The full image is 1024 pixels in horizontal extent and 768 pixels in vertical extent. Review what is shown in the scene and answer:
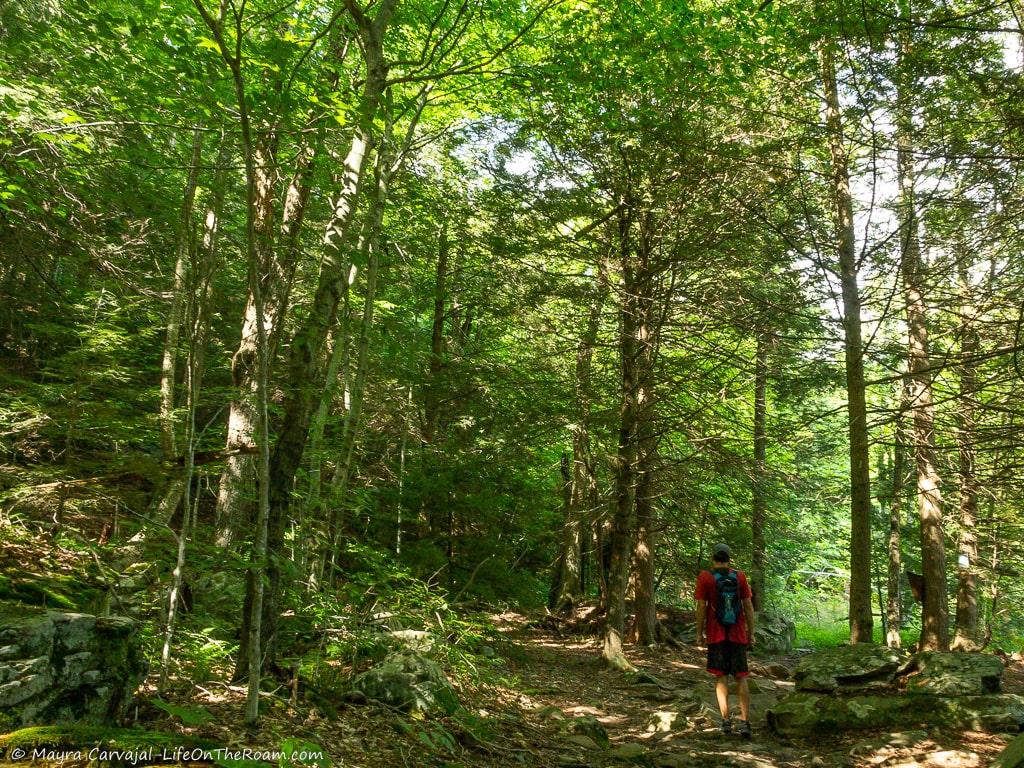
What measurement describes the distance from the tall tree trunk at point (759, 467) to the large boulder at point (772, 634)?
66 cm

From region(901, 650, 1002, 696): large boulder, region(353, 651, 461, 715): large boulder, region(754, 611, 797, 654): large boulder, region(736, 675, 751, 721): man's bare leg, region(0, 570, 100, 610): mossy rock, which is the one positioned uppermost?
region(0, 570, 100, 610): mossy rock

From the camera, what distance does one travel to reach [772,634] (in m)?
15.2

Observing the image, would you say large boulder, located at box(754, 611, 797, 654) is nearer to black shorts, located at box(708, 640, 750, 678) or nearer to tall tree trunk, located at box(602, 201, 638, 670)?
tall tree trunk, located at box(602, 201, 638, 670)

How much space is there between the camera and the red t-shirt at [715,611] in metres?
6.62

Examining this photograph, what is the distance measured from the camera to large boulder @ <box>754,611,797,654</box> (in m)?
14.8

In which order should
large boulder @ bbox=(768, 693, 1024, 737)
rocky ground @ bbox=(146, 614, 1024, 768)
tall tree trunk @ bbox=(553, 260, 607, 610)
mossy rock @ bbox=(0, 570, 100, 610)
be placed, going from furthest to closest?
1. tall tree trunk @ bbox=(553, 260, 607, 610)
2. large boulder @ bbox=(768, 693, 1024, 737)
3. mossy rock @ bbox=(0, 570, 100, 610)
4. rocky ground @ bbox=(146, 614, 1024, 768)

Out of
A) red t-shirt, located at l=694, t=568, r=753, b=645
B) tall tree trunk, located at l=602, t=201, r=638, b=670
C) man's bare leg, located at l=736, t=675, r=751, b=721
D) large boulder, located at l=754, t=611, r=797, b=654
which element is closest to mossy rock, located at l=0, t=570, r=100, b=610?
red t-shirt, located at l=694, t=568, r=753, b=645

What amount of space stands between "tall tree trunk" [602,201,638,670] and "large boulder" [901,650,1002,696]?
4.30m

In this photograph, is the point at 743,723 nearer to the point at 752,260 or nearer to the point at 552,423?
the point at 552,423

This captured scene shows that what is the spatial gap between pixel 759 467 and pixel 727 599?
4299 mm

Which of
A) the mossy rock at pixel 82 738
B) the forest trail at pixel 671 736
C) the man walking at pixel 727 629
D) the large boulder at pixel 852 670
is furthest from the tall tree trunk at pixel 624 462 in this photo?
the mossy rock at pixel 82 738

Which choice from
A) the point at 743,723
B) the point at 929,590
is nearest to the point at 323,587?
the point at 743,723

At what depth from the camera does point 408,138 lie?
27.1 feet

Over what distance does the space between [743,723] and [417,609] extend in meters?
3.68
